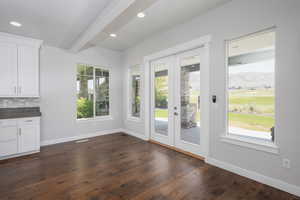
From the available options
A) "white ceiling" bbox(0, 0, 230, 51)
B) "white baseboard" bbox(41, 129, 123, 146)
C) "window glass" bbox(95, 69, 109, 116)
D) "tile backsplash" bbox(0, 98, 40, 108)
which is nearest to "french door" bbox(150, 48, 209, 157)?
"white ceiling" bbox(0, 0, 230, 51)

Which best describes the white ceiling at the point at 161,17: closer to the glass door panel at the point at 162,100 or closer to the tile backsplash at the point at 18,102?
the glass door panel at the point at 162,100

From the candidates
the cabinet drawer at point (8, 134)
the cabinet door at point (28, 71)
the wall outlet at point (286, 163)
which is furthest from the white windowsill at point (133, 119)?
the wall outlet at point (286, 163)

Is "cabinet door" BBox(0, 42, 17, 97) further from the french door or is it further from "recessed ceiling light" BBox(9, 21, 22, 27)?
the french door

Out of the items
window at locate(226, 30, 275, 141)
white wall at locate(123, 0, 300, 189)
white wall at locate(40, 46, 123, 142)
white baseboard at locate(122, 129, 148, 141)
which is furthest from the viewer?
white baseboard at locate(122, 129, 148, 141)

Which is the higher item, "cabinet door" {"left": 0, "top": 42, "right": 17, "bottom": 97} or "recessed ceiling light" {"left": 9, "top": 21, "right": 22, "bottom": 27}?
"recessed ceiling light" {"left": 9, "top": 21, "right": 22, "bottom": 27}

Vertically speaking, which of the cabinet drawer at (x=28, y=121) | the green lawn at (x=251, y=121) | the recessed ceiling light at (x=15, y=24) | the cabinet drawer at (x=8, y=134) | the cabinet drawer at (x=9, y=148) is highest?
the recessed ceiling light at (x=15, y=24)

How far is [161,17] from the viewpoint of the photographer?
3.03 meters

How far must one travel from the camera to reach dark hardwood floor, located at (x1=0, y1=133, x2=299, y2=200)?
1.97 metres

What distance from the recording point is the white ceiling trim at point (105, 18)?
2141 mm

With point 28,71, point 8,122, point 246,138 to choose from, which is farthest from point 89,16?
point 246,138

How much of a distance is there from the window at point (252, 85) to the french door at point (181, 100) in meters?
0.45

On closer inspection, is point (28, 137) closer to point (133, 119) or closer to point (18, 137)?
point (18, 137)

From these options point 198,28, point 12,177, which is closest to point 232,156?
point 198,28

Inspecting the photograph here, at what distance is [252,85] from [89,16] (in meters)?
3.24
